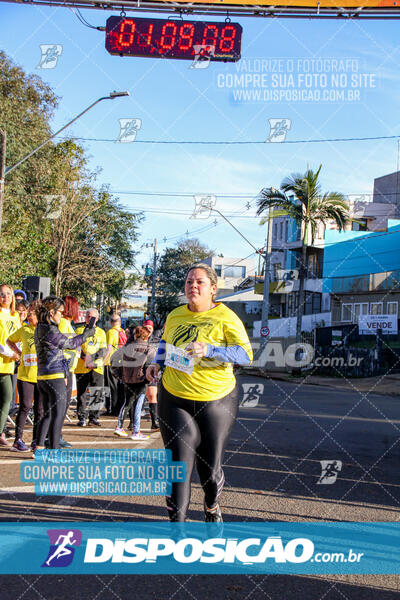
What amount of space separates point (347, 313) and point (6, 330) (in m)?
33.9

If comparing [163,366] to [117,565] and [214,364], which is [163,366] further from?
[117,565]

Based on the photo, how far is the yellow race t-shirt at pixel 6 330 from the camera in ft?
24.9

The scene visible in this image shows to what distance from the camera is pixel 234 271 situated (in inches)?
3327

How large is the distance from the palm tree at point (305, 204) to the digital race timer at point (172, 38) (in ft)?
53.7

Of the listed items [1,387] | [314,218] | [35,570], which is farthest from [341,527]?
[314,218]

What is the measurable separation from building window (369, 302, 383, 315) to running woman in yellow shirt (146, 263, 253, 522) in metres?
33.2

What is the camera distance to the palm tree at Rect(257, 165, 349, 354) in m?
26.5

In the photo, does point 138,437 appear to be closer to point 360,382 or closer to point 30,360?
point 30,360

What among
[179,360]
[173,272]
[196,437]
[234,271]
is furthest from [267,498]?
[234,271]

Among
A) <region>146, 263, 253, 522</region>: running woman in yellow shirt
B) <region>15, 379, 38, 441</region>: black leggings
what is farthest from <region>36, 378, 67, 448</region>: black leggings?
<region>146, 263, 253, 522</region>: running woman in yellow shirt

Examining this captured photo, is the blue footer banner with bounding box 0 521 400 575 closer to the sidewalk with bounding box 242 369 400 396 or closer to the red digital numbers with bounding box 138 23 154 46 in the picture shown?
the red digital numbers with bounding box 138 23 154 46

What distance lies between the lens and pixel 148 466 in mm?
6891

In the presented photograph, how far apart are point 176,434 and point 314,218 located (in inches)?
927

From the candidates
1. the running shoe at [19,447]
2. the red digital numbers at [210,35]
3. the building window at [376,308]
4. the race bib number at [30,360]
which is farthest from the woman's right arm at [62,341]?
the building window at [376,308]
